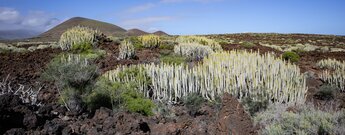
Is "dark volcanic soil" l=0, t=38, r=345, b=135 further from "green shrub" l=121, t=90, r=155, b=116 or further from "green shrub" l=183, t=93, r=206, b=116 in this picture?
"green shrub" l=121, t=90, r=155, b=116

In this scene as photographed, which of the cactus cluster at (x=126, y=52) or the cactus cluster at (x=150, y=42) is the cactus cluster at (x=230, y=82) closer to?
the cactus cluster at (x=126, y=52)

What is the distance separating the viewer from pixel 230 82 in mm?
7566

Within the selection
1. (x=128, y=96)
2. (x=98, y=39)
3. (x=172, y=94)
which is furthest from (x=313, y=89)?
(x=98, y=39)

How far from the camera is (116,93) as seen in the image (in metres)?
6.85

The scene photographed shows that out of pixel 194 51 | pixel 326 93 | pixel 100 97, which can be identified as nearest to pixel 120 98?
pixel 100 97

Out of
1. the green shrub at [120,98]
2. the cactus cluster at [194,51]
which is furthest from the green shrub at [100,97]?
the cactus cluster at [194,51]

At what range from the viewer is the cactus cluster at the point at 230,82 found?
23.6 ft

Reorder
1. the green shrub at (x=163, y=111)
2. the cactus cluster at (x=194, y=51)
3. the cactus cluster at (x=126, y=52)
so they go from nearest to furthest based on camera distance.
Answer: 1. the green shrub at (x=163, y=111)
2. the cactus cluster at (x=126, y=52)
3. the cactus cluster at (x=194, y=51)

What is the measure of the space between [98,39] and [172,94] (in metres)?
12.3

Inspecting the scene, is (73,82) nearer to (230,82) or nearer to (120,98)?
(120,98)

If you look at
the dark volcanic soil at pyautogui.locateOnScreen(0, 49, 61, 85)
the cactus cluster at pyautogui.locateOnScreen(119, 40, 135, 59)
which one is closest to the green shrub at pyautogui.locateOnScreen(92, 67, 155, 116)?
the dark volcanic soil at pyautogui.locateOnScreen(0, 49, 61, 85)

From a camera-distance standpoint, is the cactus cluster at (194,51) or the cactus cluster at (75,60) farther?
the cactus cluster at (194,51)

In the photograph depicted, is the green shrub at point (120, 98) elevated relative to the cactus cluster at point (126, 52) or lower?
lower

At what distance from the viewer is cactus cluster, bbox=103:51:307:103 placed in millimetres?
7207
